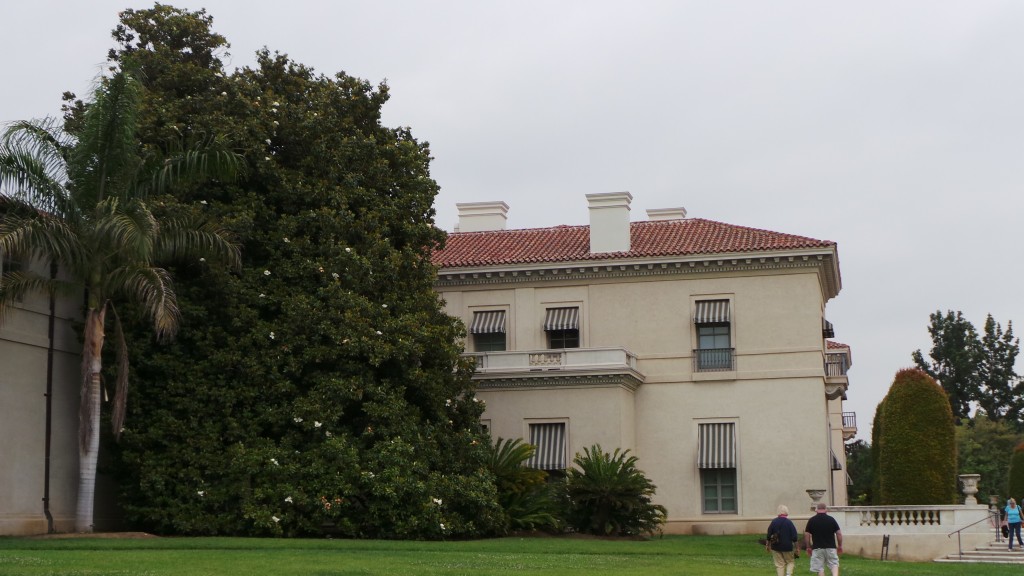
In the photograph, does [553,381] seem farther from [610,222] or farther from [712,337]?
[610,222]

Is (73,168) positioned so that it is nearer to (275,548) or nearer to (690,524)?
(275,548)

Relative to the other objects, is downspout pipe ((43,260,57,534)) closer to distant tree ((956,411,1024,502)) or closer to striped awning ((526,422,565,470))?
striped awning ((526,422,565,470))

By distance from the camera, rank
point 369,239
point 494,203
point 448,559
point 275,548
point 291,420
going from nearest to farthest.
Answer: point 448,559 → point 275,548 → point 291,420 → point 369,239 → point 494,203

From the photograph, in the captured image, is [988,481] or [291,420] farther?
[988,481]

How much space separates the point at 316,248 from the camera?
3209cm

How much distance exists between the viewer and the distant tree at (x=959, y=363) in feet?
274

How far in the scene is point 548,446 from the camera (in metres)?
39.9

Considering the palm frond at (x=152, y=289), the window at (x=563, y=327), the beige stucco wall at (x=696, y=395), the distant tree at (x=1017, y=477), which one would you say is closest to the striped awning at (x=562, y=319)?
the window at (x=563, y=327)

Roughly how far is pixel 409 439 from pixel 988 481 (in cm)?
5291

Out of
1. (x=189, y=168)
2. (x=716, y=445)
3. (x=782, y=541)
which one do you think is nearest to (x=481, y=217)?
(x=716, y=445)

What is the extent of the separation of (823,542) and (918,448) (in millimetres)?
14213

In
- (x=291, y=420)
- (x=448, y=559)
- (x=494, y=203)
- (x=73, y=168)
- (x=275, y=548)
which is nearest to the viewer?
(x=448, y=559)

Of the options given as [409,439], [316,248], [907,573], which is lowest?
[907,573]

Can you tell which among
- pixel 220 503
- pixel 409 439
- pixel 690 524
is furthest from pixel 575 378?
pixel 220 503
